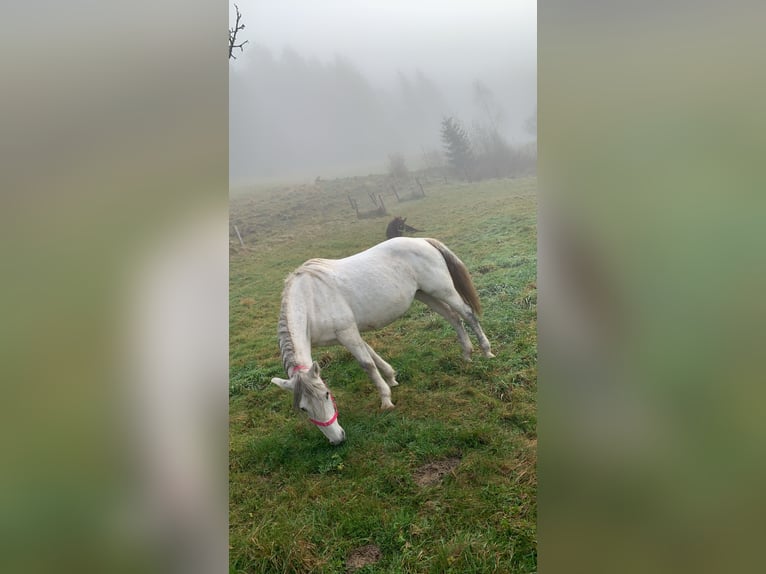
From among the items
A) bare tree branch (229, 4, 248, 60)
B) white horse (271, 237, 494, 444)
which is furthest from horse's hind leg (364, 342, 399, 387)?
bare tree branch (229, 4, 248, 60)

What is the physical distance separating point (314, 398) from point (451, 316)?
1.08 m

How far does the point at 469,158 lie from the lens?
108 inches

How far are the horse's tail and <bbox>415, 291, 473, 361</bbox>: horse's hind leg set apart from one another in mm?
141

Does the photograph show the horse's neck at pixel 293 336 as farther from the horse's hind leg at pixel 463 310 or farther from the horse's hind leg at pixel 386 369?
the horse's hind leg at pixel 463 310

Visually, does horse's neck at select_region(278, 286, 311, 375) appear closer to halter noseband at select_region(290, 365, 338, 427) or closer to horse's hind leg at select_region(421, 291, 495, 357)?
halter noseband at select_region(290, 365, 338, 427)

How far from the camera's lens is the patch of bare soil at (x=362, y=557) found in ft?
7.56

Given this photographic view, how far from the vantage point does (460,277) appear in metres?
2.87

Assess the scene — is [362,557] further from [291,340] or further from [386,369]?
[291,340]

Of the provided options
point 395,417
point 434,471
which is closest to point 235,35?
point 395,417
